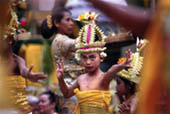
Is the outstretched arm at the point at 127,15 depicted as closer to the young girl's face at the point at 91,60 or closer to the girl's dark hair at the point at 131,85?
the young girl's face at the point at 91,60

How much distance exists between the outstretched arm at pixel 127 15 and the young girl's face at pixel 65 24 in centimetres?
322

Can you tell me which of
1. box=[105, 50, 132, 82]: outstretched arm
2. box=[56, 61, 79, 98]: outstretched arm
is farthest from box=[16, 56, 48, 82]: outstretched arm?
box=[105, 50, 132, 82]: outstretched arm

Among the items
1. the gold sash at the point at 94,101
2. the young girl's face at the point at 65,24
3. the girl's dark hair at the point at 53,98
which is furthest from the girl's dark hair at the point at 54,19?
the gold sash at the point at 94,101

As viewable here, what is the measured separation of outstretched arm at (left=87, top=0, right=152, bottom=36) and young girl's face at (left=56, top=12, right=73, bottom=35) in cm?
322

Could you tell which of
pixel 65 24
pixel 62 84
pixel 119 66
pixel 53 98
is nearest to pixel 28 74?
pixel 62 84

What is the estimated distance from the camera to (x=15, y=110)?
311 centimetres

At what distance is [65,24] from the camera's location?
233 inches

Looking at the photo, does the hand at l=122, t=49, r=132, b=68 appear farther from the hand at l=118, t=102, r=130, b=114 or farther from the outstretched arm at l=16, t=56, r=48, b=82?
the outstretched arm at l=16, t=56, r=48, b=82

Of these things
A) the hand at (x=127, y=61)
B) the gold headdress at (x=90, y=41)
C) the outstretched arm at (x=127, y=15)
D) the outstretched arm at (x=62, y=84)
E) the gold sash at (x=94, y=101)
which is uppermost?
the outstretched arm at (x=127, y=15)

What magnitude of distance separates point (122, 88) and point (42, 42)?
9.49ft

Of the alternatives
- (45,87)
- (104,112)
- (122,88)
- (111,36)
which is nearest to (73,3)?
(111,36)

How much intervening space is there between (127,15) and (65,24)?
3.31 metres

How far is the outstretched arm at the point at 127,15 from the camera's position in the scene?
104 inches

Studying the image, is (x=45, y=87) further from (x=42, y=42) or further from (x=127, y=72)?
(x=127, y=72)
